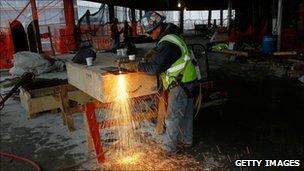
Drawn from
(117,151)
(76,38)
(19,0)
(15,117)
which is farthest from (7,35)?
(19,0)

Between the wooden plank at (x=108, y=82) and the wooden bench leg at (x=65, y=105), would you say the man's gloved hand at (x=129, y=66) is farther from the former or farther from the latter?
the wooden bench leg at (x=65, y=105)

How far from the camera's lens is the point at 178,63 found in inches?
159

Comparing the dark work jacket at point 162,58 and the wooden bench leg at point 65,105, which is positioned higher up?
the dark work jacket at point 162,58

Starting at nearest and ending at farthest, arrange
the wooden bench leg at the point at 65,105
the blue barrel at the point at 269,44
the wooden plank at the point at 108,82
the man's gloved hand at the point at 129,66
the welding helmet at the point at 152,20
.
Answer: the wooden plank at the point at 108,82, the welding helmet at the point at 152,20, the man's gloved hand at the point at 129,66, the wooden bench leg at the point at 65,105, the blue barrel at the point at 269,44

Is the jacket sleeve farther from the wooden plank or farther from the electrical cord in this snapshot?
the electrical cord

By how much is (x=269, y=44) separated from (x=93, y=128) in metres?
9.66

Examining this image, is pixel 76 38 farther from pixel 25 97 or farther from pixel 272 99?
pixel 272 99

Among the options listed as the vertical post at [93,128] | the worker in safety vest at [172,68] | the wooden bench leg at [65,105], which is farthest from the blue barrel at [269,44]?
the vertical post at [93,128]

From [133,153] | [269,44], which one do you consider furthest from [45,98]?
[269,44]

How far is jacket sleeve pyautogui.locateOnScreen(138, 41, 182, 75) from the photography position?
387cm

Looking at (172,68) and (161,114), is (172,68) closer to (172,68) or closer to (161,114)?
(172,68)

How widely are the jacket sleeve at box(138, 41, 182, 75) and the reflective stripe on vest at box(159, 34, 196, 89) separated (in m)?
0.07

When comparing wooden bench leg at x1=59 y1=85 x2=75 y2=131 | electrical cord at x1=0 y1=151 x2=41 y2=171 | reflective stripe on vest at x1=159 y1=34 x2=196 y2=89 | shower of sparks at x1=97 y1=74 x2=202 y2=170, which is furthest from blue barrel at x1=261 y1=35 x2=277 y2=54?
electrical cord at x1=0 y1=151 x2=41 y2=171

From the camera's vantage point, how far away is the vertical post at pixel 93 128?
414 centimetres
